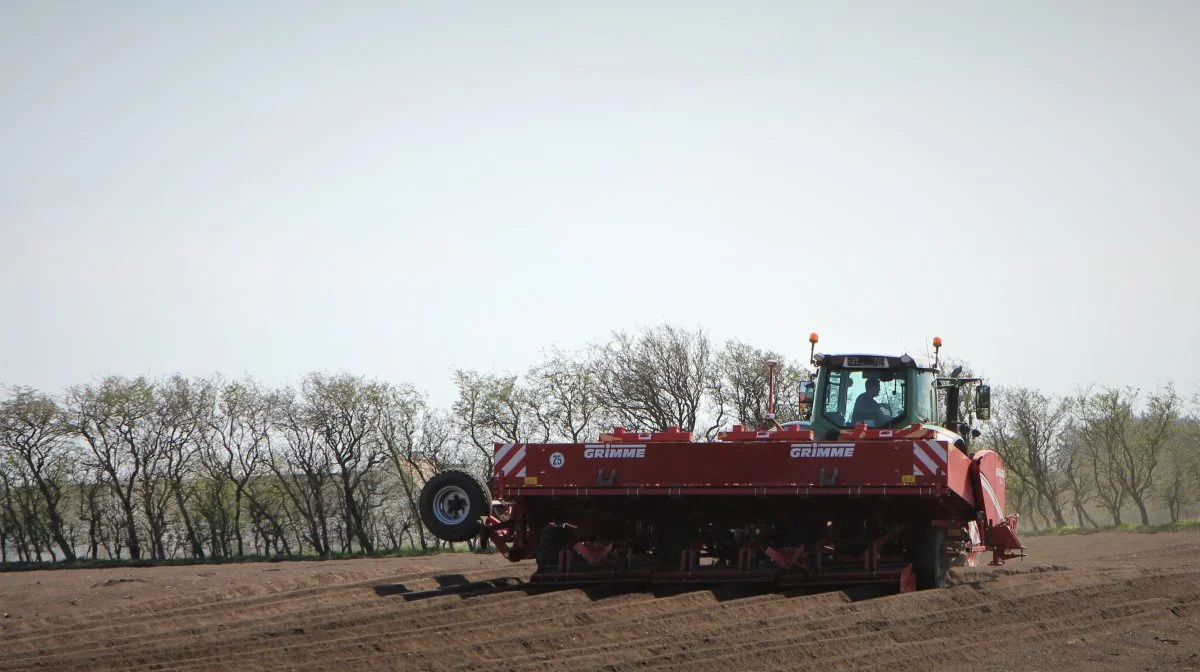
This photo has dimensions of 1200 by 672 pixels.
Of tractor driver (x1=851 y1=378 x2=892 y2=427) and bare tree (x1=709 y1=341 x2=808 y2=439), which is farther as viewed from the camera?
bare tree (x1=709 y1=341 x2=808 y2=439)

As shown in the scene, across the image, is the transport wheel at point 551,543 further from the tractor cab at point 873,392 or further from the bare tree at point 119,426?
the bare tree at point 119,426

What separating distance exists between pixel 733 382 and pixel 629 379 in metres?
3.50

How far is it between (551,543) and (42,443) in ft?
114

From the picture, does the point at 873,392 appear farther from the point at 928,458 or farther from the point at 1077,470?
the point at 1077,470

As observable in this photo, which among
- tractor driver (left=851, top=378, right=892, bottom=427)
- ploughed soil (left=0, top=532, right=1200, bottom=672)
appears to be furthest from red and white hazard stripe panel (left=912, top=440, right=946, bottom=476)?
tractor driver (left=851, top=378, right=892, bottom=427)

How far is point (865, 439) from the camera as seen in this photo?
40.1 feet

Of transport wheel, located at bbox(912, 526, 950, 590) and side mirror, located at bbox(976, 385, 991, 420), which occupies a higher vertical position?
side mirror, located at bbox(976, 385, 991, 420)

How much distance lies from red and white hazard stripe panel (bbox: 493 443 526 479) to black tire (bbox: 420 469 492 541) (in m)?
0.71

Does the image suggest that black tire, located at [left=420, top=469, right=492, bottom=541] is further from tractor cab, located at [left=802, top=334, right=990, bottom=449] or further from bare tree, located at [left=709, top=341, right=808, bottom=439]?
bare tree, located at [left=709, top=341, right=808, bottom=439]

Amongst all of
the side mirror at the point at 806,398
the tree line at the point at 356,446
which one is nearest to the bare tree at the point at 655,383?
the tree line at the point at 356,446

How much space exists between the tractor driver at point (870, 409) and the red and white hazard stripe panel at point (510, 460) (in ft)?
13.5

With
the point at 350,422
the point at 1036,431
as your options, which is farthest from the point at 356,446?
the point at 1036,431

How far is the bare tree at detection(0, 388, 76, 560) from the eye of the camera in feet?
139

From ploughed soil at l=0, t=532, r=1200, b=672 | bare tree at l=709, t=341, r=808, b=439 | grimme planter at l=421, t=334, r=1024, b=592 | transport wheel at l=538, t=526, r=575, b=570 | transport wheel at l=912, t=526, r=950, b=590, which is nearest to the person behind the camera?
ploughed soil at l=0, t=532, r=1200, b=672
